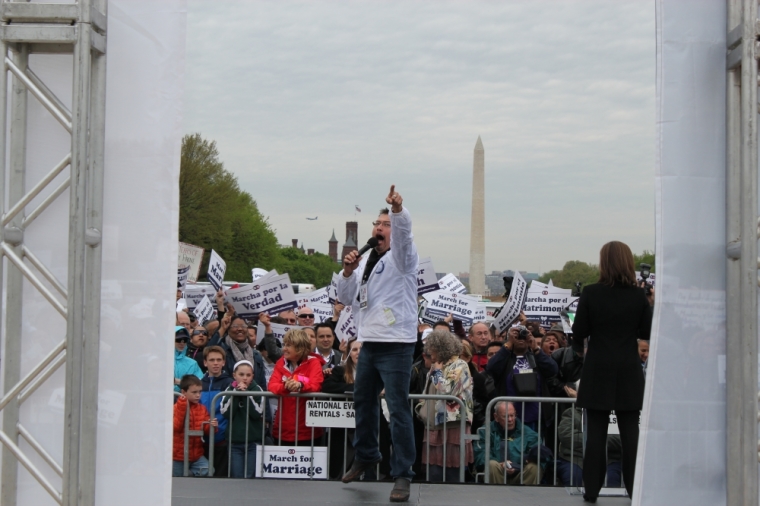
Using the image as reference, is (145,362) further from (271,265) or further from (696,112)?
(271,265)

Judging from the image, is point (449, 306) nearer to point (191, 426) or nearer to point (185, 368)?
point (185, 368)

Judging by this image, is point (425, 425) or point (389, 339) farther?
point (425, 425)

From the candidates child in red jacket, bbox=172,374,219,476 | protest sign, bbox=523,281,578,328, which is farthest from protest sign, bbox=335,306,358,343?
protest sign, bbox=523,281,578,328

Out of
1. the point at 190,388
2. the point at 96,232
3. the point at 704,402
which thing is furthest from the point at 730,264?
the point at 190,388

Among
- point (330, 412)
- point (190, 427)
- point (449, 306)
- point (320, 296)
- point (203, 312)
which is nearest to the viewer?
point (330, 412)

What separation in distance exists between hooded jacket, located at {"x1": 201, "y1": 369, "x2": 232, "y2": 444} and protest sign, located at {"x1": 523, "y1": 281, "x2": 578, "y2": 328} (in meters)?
5.80

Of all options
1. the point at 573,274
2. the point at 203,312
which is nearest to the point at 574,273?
the point at 573,274

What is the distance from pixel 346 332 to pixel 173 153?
6666 millimetres

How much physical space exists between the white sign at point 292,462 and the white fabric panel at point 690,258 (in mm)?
3650

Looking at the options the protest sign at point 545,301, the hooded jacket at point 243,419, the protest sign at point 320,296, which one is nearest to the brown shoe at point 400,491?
the hooded jacket at point 243,419

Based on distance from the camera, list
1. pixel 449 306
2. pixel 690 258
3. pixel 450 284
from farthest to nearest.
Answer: pixel 450 284, pixel 449 306, pixel 690 258

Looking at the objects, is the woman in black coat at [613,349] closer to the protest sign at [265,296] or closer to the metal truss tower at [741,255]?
the metal truss tower at [741,255]

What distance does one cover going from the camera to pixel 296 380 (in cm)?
718

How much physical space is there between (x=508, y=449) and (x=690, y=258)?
395 cm
